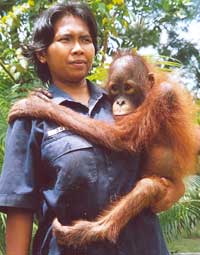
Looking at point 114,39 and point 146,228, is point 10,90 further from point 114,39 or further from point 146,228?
point 146,228

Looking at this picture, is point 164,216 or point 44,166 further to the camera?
point 164,216

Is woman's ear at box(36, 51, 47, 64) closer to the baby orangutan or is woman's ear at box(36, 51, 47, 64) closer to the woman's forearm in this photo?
the baby orangutan

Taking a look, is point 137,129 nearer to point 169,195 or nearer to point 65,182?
point 169,195

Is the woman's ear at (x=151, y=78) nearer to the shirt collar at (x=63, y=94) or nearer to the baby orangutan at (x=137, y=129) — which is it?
the baby orangutan at (x=137, y=129)

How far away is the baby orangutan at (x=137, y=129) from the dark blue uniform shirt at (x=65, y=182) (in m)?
0.02

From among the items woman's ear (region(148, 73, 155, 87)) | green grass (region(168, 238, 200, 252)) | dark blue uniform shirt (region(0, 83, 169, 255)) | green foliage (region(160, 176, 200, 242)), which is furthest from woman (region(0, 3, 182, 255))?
green grass (region(168, 238, 200, 252))

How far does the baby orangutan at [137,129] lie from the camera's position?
1255mm

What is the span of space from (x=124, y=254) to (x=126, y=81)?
0.52m

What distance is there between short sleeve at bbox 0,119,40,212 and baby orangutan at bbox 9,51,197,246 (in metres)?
0.07

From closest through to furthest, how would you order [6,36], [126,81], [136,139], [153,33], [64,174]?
[64,174]
[136,139]
[126,81]
[6,36]
[153,33]

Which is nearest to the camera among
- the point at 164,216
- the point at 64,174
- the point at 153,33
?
the point at 64,174

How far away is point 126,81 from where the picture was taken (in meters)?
1.54

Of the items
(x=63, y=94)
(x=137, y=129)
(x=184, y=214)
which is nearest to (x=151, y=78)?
(x=137, y=129)

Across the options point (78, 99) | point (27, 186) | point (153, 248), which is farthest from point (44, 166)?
point (153, 248)
